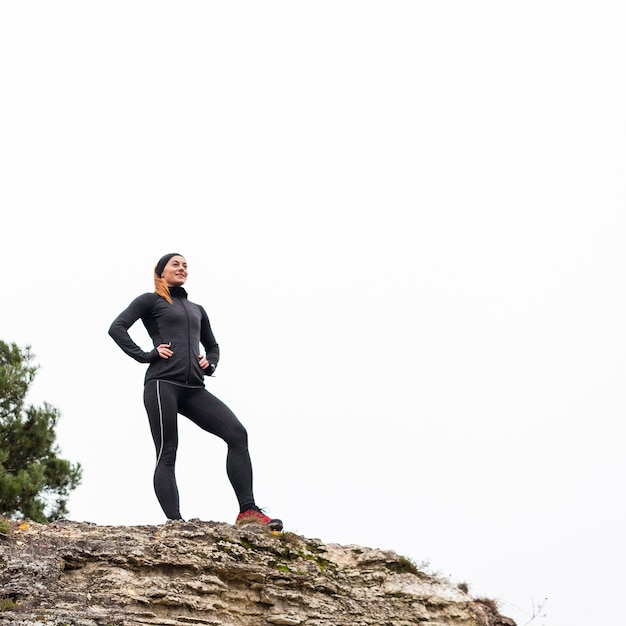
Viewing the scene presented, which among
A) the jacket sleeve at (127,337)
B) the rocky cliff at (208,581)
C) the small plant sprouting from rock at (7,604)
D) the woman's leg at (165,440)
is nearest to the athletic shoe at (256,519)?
the rocky cliff at (208,581)

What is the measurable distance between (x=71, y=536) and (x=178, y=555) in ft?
3.76

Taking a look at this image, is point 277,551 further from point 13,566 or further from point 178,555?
point 13,566

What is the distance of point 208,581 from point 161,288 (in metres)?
3.36

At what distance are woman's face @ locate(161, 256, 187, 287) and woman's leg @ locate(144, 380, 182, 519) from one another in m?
1.32

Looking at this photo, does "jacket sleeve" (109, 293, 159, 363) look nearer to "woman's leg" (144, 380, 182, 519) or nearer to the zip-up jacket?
the zip-up jacket

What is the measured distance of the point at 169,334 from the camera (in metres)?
9.77

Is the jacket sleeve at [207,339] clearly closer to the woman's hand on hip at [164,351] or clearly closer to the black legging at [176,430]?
the black legging at [176,430]

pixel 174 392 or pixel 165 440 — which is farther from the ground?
pixel 174 392

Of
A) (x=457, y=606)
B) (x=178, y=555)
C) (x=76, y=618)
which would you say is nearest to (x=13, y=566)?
(x=76, y=618)

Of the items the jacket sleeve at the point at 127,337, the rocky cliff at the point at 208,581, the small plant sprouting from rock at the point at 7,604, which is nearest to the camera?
the small plant sprouting from rock at the point at 7,604

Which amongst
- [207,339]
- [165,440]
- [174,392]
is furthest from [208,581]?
[207,339]

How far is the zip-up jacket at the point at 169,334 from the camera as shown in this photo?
9.54 meters

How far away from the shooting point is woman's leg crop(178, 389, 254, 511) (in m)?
9.56

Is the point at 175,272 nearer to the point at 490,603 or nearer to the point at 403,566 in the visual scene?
the point at 403,566
